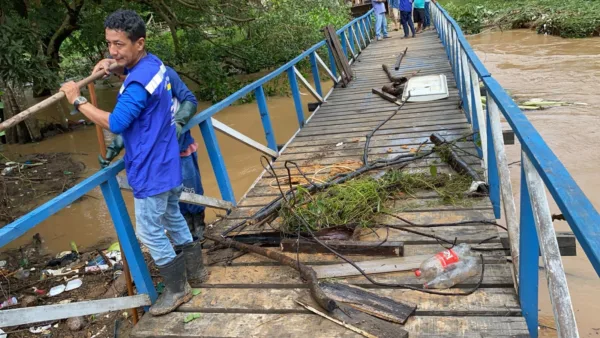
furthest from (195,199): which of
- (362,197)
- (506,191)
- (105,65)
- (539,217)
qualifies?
(539,217)

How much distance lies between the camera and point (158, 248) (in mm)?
2652

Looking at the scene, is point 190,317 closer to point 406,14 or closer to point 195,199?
point 195,199

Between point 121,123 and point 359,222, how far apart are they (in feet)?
5.74

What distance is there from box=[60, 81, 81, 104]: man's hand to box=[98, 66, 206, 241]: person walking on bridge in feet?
1.14

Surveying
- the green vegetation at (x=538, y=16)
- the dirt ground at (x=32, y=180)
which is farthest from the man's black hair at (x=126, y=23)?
the green vegetation at (x=538, y=16)

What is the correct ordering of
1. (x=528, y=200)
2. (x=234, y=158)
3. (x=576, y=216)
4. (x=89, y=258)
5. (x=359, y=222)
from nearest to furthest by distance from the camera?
(x=576, y=216)
(x=528, y=200)
(x=359, y=222)
(x=89, y=258)
(x=234, y=158)

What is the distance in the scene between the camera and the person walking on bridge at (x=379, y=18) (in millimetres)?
13898

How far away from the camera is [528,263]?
2172 millimetres

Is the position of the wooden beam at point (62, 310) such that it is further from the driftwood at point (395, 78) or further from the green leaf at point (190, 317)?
the driftwood at point (395, 78)

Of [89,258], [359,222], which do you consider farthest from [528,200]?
[89,258]

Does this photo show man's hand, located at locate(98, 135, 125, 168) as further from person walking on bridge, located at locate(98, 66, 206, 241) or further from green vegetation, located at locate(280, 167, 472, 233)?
green vegetation, located at locate(280, 167, 472, 233)

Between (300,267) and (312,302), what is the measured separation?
303 millimetres

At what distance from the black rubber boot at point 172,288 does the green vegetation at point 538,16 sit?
1881cm

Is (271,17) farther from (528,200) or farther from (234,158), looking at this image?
(528,200)
